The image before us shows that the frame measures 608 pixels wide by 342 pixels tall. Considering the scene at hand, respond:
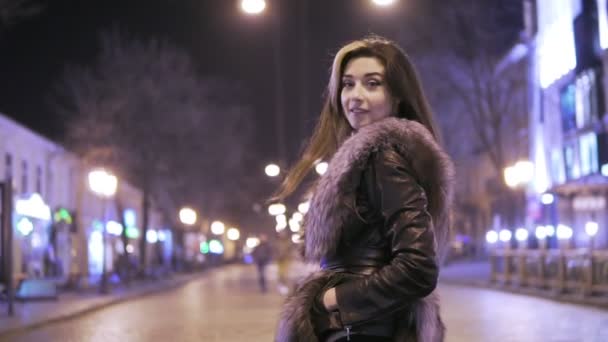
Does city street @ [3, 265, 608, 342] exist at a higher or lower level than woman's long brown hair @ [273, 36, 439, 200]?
lower

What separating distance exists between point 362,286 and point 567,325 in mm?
13438

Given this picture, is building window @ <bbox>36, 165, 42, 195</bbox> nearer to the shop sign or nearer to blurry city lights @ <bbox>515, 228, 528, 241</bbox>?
the shop sign

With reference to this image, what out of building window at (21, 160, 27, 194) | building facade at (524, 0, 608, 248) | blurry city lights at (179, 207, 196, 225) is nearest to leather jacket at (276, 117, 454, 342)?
building facade at (524, 0, 608, 248)

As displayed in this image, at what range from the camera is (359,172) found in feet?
8.91

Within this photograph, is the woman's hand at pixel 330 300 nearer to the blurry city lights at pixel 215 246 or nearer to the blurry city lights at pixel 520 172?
the blurry city lights at pixel 520 172

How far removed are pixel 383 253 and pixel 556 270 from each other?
2283 cm

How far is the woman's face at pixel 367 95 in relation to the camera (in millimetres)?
2941

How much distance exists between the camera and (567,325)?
49.9 feet

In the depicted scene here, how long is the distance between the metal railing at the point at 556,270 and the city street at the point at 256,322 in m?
0.79

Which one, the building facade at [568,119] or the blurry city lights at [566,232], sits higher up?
the building facade at [568,119]

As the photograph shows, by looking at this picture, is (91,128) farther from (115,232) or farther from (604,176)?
(604,176)

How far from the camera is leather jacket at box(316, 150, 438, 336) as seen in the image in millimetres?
2564

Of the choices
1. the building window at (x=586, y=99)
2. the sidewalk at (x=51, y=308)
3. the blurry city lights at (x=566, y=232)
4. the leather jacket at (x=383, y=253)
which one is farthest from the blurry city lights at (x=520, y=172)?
the leather jacket at (x=383, y=253)

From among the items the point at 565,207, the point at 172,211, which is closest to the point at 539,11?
the point at 565,207
